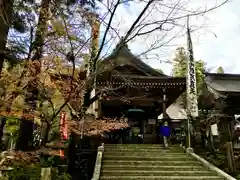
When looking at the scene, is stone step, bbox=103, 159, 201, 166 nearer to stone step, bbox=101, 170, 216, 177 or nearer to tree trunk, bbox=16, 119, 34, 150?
stone step, bbox=101, 170, 216, 177

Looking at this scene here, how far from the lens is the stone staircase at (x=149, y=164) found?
374 inches

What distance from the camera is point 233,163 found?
11188mm

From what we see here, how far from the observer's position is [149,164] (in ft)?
35.0

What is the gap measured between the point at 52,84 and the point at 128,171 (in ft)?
14.0

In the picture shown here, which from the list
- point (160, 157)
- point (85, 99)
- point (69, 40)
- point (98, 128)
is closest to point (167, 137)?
point (160, 157)

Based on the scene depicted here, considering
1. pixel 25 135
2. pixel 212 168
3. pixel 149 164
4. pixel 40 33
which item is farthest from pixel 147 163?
pixel 40 33

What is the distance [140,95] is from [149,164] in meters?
6.35

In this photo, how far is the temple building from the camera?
48.1ft

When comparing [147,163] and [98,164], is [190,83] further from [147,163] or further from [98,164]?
[98,164]

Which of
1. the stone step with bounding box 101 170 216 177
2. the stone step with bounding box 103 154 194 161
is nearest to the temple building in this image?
the stone step with bounding box 103 154 194 161

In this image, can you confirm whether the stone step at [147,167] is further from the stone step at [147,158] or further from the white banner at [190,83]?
the white banner at [190,83]

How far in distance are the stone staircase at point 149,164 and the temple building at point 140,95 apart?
101 inches

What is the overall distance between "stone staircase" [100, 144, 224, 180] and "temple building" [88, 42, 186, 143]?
2.56 m

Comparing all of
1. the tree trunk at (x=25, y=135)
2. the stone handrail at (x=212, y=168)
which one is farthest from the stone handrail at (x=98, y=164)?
the stone handrail at (x=212, y=168)
